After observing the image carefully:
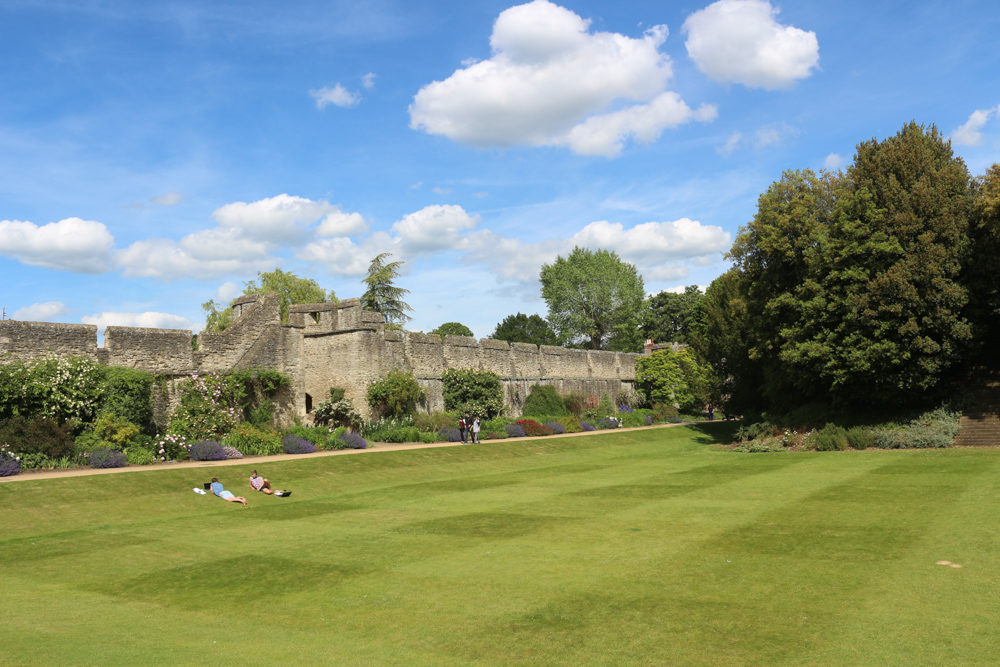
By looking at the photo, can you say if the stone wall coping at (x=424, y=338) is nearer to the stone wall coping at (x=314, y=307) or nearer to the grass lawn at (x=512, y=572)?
the stone wall coping at (x=314, y=307)

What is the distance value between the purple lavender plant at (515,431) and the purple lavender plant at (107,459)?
14.8 m

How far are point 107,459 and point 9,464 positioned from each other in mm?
1973

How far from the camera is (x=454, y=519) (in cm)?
1220

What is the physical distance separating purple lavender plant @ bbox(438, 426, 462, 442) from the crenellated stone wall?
223 centimetres

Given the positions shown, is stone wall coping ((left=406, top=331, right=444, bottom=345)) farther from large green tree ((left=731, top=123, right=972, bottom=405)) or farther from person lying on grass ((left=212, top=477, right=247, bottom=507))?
person lying on grass ((left=212, top=477, right=247, bottom=507))

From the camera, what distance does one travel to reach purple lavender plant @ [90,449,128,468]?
656 inches

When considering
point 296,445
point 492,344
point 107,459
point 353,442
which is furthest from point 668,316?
point 107,459

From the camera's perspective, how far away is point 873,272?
22828 millimetres

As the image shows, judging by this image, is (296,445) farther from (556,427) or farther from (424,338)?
(556,427)

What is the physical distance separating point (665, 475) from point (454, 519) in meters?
7.52

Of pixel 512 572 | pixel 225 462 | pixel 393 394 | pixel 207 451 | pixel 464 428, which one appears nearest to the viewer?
pixel 512 572

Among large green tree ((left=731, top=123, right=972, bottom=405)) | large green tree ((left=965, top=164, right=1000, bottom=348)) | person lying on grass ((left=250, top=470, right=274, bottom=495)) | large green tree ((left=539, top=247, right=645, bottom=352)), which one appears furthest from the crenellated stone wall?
large green tree ((left=539, top=247, right=645, bottom=352))

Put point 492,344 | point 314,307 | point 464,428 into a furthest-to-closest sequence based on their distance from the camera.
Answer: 1. point 492,344
2. point 314,307
3. point 464,428

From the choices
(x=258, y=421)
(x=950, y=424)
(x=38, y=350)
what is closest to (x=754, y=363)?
(x=950, y=424)
